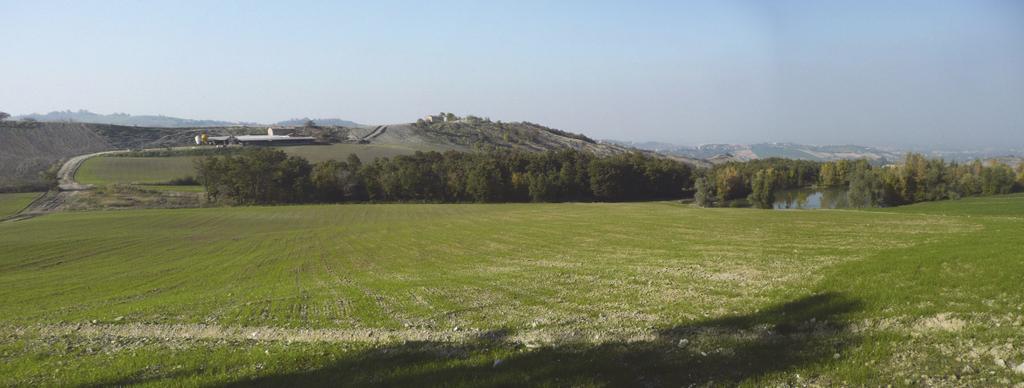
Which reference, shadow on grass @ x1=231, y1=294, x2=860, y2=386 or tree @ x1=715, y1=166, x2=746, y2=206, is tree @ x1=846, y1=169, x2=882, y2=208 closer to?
tree @ x1=715, y1=166, x2=746, y2=206

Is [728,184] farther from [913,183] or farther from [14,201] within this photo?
[14,201]

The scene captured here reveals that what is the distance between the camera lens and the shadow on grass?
32.2 feet

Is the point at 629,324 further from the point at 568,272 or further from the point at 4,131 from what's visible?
the point at 4,131

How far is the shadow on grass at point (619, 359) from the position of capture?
32.2ft

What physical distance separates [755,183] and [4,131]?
216204 millimetres

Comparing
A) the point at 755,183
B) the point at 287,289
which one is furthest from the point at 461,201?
the point at 287,289

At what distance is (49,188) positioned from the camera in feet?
324

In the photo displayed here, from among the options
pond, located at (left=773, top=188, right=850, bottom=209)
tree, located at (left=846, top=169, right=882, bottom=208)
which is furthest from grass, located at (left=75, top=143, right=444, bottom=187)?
Result: tree, located at (left=846, top=169, right=882, bottom=208)

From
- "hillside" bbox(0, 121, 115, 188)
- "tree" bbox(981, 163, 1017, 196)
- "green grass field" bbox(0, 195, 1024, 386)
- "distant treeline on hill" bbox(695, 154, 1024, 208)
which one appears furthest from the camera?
"hillside" bbox(0, 121, 115, 188)

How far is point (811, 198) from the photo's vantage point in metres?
135

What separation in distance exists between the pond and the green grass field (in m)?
86.2

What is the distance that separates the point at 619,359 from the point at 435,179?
350ft

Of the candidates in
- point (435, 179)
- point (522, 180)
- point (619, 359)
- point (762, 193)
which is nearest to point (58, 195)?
point (435, 179)

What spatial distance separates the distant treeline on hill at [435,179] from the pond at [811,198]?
92.9 feet
